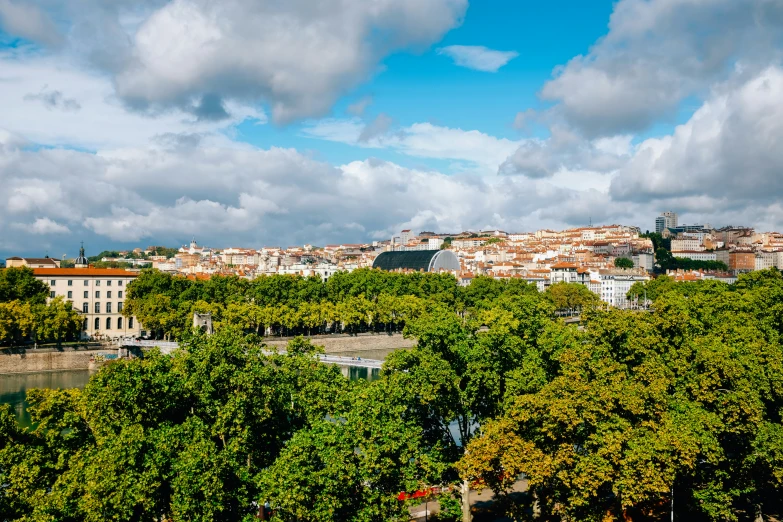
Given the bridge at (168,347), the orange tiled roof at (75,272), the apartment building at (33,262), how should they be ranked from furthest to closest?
the apartment building at (33,262)
the orange tiled roof at (75,272)
the bridge at (168,347)

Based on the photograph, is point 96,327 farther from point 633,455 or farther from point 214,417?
point 633,455

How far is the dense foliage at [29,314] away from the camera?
4625cm

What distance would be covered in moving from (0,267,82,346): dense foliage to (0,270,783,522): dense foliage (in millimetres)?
33544

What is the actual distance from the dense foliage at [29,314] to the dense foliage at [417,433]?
110 feet

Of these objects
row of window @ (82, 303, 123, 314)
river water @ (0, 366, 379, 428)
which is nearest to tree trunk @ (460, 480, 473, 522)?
river water @ (0, 366, 379, 428)

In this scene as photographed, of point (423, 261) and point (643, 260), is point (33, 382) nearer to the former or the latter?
point (423, 261)

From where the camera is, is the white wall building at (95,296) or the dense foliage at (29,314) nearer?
→ the dense foliage at (29,314)

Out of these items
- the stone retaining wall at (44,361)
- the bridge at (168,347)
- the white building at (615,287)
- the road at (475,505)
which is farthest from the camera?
the white building at (615,287)

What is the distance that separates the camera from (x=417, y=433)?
15523 millimetres

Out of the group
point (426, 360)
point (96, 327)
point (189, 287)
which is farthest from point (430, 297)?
point (426, 360)

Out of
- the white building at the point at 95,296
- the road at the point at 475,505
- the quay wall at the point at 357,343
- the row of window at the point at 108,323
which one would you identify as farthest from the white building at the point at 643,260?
the road at the point at 475,505

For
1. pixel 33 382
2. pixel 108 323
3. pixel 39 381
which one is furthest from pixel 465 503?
pixel 108 323

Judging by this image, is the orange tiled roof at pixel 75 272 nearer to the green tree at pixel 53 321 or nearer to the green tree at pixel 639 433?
the green tree at pixel 53 321

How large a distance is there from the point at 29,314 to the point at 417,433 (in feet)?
136
